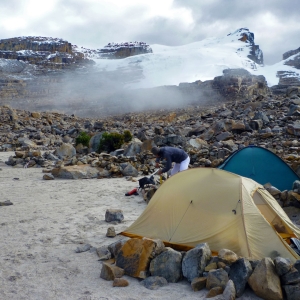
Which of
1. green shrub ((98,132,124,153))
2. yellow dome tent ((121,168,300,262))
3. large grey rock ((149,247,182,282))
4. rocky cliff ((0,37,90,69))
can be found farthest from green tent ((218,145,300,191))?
rocky cliff ((0,37,90,69))

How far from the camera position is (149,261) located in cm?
507

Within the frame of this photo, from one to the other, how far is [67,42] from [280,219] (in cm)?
16799

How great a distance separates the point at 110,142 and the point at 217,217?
543 inches

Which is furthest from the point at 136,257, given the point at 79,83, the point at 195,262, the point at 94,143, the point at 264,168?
the point at 79,83

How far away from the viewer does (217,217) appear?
568 centimetres

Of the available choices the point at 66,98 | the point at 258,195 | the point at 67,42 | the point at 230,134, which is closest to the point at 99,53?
the point at 67,42

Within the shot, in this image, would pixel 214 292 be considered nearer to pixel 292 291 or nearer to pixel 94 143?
pixel 292 291

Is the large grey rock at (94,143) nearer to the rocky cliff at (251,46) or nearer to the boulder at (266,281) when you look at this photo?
the boulder at (266,281)

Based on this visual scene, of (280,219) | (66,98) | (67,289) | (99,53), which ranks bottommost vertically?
(67,289)

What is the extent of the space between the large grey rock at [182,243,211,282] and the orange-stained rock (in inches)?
18.7

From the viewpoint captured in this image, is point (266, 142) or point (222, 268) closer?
point (222, 268)

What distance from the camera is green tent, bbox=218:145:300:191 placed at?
927cm

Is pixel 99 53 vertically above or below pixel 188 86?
above

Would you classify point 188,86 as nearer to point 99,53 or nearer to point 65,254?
point 65,254
